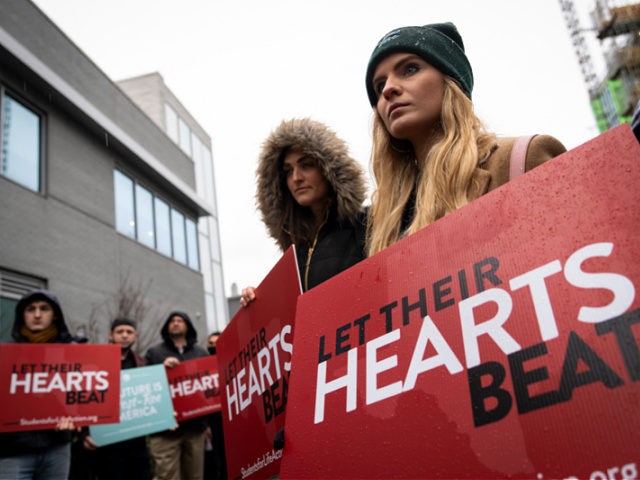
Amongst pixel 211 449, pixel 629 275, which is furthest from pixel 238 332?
pixel 211 449

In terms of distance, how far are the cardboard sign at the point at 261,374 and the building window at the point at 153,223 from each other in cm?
1208

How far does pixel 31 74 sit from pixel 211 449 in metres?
8.34

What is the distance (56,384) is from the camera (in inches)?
140

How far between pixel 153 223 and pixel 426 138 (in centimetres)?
1467

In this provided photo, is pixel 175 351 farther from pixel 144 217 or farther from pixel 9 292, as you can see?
pixel 144 217

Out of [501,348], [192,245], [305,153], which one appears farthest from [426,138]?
[192,245]

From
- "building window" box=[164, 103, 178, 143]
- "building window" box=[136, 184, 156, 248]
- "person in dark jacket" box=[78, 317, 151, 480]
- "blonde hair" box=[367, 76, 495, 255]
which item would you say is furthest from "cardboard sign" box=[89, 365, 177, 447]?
"building window" box=[164, 103, 178, 143]

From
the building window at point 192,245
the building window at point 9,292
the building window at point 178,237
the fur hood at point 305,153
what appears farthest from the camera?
the building window at point 192,245

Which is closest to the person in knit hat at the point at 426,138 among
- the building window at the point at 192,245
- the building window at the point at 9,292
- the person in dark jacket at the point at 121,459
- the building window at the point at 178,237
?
the person in dark jacket at the point at 121,459

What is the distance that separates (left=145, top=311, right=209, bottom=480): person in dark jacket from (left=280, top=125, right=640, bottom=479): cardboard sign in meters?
4.50

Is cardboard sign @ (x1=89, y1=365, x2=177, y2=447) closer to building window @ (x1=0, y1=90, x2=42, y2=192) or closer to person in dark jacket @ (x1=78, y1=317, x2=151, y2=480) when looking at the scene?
person in dark jacket @ (x1=78, y1=317, x2=151, y2=480)

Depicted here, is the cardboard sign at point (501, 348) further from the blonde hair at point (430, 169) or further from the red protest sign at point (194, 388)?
the red protest sign at point (194, 388)

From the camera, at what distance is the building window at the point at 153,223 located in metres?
13.7

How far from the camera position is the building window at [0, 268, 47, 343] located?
26.6 feet
